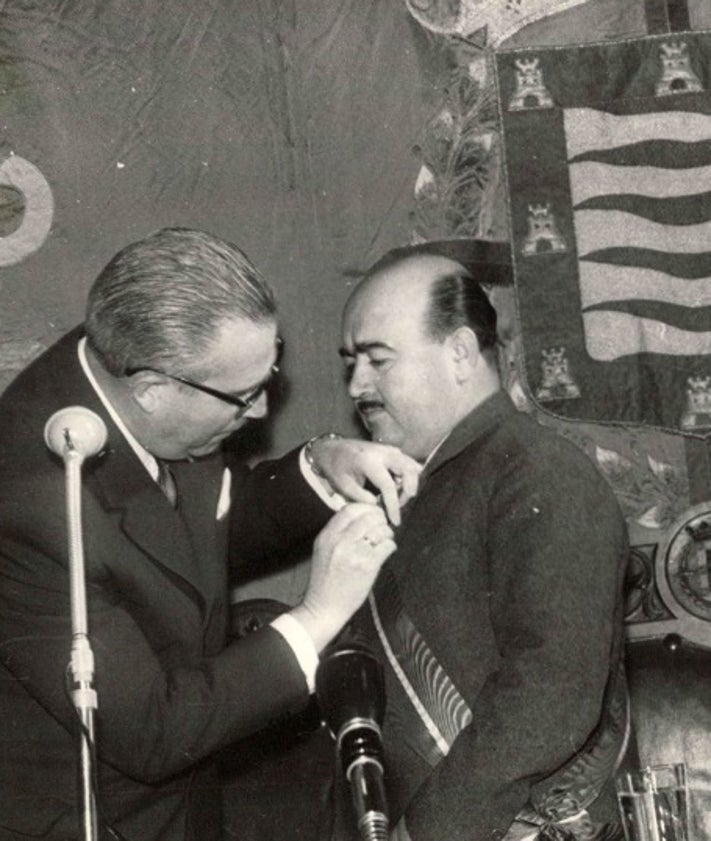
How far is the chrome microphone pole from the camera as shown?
1.73 m

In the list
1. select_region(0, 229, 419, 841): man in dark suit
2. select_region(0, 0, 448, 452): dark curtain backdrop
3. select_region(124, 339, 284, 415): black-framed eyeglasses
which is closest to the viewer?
select_region(0, 229, 419, 841): man in dark suit

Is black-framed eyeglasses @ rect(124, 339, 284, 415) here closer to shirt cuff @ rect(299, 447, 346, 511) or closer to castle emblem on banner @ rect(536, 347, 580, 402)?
shirt cuff @ rect(299, 447, 346, 511)

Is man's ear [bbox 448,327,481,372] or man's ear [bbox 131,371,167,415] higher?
man's ear [bbox 131,371,167,415]

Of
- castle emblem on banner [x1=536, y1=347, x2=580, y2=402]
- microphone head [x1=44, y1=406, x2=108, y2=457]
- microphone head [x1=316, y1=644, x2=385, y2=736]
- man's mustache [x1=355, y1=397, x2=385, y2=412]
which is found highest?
microphone head [x1=44, y1=406, x2=108, y2=457]

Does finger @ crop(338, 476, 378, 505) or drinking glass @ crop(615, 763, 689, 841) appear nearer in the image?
drinking glass @ crop(615, 763, 689, 841)

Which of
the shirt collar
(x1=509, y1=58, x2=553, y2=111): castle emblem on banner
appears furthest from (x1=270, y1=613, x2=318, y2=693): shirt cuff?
(x1=509, y1=58, x2=553, y2=111): castle emblem on banner

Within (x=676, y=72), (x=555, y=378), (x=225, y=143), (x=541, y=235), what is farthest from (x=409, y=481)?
(x=676, y=72)

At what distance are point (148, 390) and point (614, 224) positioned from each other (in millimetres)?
1310

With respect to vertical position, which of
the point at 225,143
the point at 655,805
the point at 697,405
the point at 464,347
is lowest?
the point at 655,805

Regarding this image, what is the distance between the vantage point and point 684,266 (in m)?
3.15

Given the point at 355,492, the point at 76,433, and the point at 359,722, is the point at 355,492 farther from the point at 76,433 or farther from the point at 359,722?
the point at 359,722

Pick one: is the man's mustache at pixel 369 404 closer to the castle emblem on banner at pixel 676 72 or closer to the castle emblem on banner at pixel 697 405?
the castle emblem on banner at pixel 697 405

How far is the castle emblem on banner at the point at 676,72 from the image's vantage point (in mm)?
3164

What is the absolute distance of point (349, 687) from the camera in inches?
67.7
